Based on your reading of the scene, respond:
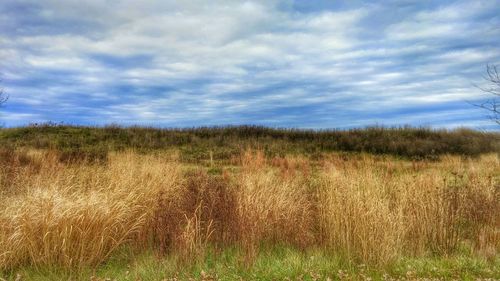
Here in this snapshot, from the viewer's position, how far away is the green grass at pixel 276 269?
6.28m

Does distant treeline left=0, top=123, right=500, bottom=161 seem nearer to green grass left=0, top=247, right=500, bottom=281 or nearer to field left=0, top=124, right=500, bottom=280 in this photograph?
field left=0, top=124, right=500, bottom=280

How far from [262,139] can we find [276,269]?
102 feet

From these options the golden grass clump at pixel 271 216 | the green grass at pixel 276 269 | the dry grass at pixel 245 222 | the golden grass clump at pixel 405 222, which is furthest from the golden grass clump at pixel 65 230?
the golden grass clump at pixel 405 222

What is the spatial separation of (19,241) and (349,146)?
105ft

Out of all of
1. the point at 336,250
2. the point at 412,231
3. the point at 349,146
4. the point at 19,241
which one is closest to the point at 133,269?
the point at 19,241

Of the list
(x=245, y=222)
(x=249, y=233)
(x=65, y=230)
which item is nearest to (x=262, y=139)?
(x=245, y=222)

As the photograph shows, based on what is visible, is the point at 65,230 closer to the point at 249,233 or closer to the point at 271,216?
the point at 249,233

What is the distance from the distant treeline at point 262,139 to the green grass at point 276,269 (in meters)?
22.2

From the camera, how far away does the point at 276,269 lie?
21.3ft

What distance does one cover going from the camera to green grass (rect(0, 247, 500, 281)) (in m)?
6.28

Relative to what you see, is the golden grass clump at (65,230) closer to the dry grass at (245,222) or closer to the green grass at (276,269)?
the dry grass at (245,222)

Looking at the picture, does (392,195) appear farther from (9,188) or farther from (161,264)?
(9,188)

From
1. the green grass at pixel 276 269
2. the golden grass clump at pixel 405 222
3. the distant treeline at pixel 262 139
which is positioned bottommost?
the green grass at pixel 276 269

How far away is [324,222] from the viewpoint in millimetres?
8328
